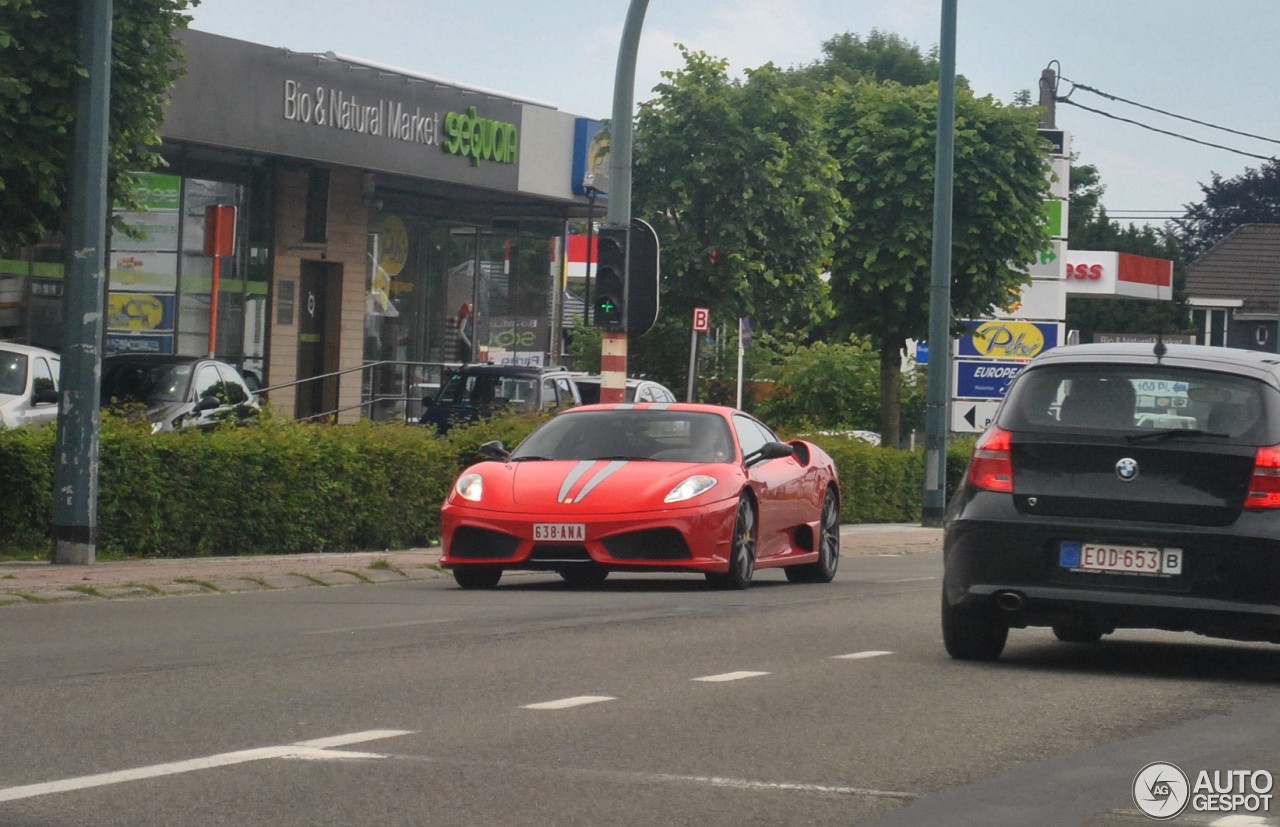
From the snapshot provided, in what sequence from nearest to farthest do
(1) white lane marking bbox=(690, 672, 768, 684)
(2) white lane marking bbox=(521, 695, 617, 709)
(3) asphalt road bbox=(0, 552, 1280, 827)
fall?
(3) asphalt road bbox=(0, 552, 1280, 827), (2) white lane marking bbox=(521, 695, 617, 709), (1) white lane marking bbox=(690, 672, 768, 684)

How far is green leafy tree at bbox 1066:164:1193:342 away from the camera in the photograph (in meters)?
79.4

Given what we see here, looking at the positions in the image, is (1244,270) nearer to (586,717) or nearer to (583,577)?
(583,577)

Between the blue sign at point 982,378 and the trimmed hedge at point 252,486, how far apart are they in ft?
61.3

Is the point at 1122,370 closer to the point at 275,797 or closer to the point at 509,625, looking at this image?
the point at 509,625

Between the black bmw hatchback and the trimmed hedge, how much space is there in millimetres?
8259

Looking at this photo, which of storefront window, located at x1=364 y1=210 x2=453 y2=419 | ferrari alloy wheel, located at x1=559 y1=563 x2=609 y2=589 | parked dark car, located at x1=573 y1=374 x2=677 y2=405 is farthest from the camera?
storefront window, located at x1=364 y1=210 x2=453 y2=419

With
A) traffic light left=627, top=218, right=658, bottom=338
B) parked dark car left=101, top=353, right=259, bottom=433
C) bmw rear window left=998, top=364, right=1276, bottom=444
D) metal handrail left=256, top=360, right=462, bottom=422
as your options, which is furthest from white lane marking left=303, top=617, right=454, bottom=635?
metal handrail left=256, top=360, right=462, bottom=422

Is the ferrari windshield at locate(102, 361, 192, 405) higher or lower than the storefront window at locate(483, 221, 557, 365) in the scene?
lower

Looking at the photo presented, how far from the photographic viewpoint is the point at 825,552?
57.8 feet

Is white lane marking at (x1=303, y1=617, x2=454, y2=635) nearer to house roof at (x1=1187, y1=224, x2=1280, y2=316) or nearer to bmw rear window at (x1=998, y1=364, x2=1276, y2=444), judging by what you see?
bmw rear window at (x1=998, y1=364, x2=1276, y2=444)

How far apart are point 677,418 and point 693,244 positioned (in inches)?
746

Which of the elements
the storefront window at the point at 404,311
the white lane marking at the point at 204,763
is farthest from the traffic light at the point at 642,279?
the storefront window at the point at 404,311

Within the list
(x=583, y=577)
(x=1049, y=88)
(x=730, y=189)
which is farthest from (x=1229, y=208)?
(x=583, y=577)

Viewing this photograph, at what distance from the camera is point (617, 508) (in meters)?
15.2
